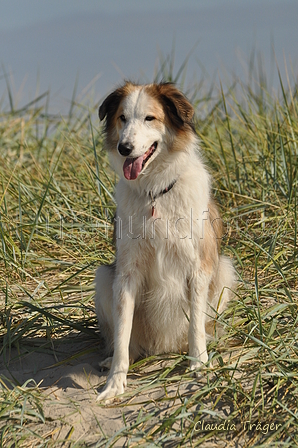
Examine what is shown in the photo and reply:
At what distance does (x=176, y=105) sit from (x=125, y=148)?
0.50m

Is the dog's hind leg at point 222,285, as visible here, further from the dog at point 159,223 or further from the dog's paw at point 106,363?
the dog's paw at point 106,363

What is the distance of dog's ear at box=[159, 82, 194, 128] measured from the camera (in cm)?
366

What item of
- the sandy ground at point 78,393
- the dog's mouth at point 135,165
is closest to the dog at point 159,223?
the dog's mouth at point 135,165

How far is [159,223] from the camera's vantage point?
3.60 meters

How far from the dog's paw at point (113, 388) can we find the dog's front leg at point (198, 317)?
0.47 meters

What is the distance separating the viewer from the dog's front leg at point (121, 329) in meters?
3.52

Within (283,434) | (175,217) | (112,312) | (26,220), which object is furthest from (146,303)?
(26,220)

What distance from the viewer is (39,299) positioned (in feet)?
15.2

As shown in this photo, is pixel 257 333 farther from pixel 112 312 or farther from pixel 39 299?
pixel 39 299

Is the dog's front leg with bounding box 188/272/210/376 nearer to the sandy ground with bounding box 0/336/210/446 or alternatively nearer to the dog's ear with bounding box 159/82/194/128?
the sandy ground with bounding box 0/336/210/446

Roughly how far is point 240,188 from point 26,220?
2419 millimetres

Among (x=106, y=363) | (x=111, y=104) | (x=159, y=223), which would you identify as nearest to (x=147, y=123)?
(x=111, y=104)

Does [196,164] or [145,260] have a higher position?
[196,164]

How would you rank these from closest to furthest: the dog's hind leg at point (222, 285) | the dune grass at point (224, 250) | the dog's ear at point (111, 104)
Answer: the dune grass at point (224, 250), the dog's ear at point (111, 104), the dog's hind leg at point (222, 285)
